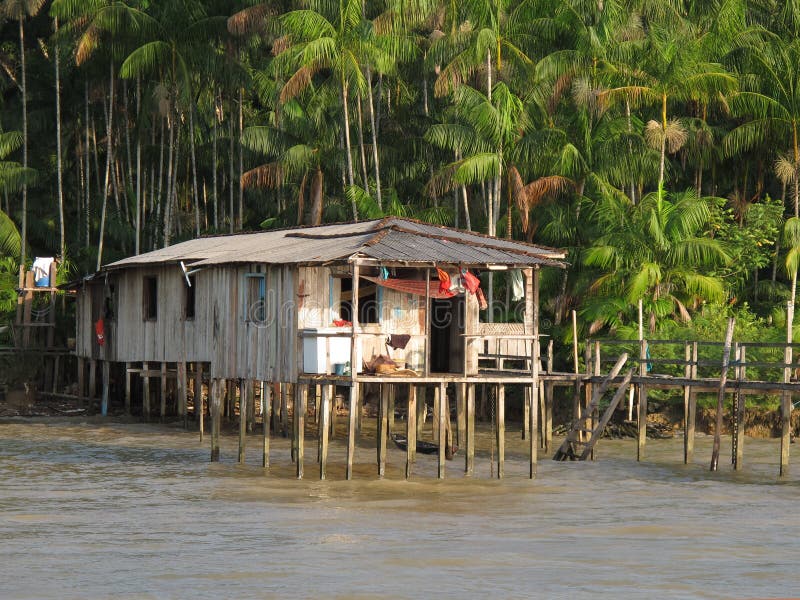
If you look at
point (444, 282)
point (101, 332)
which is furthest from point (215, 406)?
point (101, 332)

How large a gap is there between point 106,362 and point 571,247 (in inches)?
503

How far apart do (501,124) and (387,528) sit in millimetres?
17876

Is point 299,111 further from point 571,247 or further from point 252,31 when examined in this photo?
point 571,247

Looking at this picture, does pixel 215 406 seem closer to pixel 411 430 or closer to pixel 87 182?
pixel 411 430

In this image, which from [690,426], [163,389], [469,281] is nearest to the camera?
[469,281]

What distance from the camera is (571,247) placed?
120 feet

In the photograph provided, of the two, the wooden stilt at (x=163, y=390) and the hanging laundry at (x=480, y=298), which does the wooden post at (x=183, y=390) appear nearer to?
the wooden stilt at (x=163, y=390)

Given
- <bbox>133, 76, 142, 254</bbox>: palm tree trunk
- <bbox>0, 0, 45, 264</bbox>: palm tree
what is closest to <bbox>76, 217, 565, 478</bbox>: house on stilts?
<bbox>133, 76, 142, 254</bbox>: palm tree trunk

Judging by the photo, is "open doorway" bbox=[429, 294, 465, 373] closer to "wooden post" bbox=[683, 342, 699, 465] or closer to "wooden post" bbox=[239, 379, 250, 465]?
"wooden post" bbox=[239, 379, 250, 465]

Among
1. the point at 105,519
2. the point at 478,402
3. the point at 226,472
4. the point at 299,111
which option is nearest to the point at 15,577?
the point at 105,519

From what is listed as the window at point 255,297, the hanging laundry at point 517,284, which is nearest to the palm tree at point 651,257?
the hanging laundry at point 517,284

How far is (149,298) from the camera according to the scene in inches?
1270

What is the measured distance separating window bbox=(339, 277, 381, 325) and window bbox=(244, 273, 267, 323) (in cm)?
146

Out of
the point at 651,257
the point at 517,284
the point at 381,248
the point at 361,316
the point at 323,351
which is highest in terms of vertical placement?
the point at 651,257
